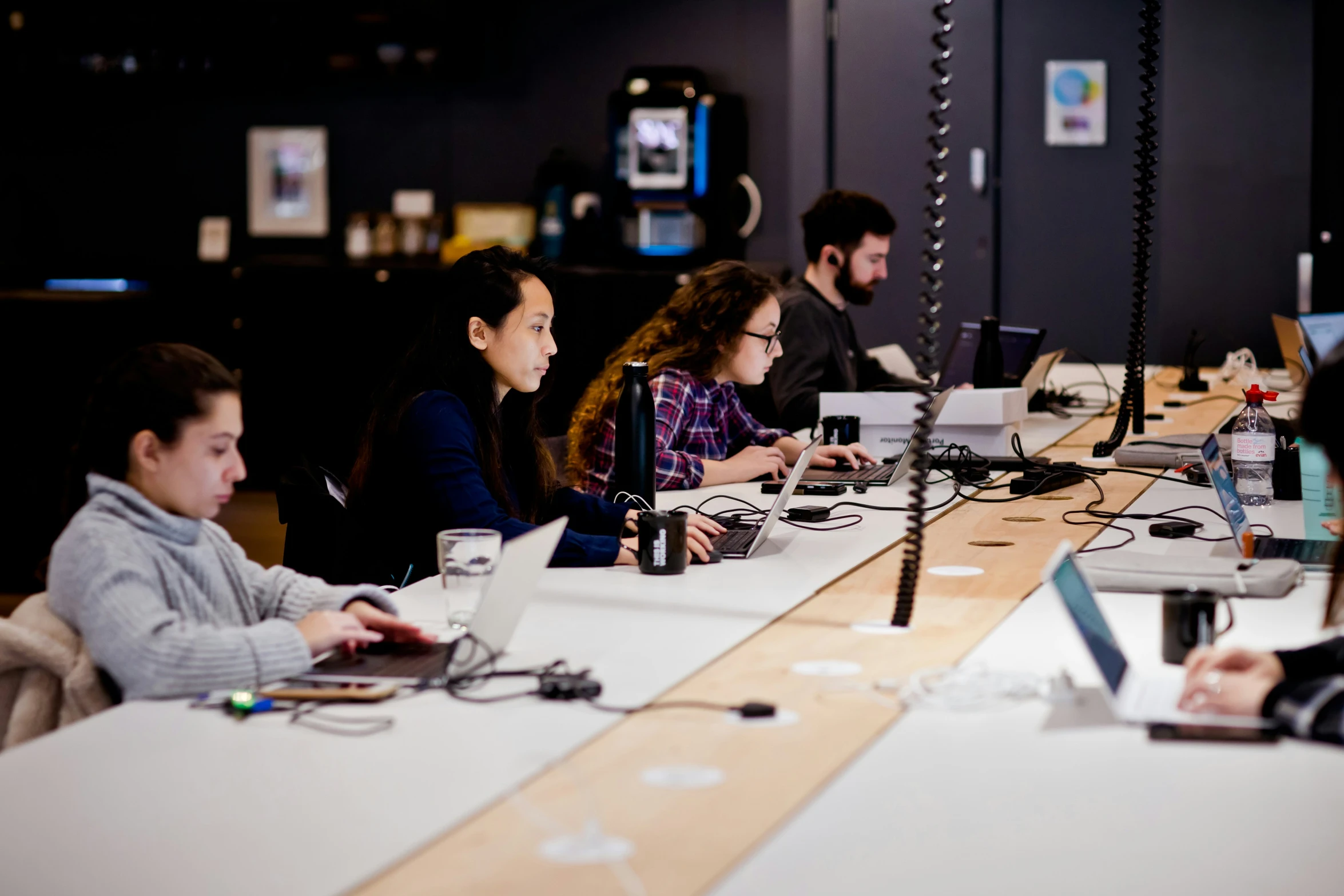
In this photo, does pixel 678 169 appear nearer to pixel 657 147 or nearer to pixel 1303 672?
pixel 657 147

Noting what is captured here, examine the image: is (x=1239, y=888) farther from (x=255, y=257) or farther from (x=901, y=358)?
(x=255, y=257)

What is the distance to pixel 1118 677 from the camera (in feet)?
4.39

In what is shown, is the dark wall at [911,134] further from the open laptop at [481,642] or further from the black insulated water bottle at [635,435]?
the open laptop at [481,642]

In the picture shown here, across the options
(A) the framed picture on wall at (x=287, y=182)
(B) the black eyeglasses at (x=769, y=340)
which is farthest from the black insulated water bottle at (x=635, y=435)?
(A) the framed picture on wall at (x=287, y=182)

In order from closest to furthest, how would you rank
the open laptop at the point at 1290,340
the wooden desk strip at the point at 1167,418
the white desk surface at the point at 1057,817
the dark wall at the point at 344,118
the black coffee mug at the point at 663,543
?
1. the white desk surface at the point at 1057,817
2. the black coffee mug at the point at 663,543
3. the wooden desk strip at the point at 1167,418
4. the open laptop at the point at 1290,340
5. the dark wall at the point at 344,118

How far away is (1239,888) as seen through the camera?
3.22 ft

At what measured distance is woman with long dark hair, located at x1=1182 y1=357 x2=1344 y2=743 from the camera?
124cm

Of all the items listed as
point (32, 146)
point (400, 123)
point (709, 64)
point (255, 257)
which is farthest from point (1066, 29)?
point (32, 146)

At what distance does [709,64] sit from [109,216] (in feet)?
11.4

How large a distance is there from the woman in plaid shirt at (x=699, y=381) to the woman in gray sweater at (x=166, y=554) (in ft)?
4.23

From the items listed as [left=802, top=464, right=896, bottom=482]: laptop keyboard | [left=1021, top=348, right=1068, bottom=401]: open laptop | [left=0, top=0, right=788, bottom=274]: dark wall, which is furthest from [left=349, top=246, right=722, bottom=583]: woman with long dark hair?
[left=0, top=0, right=788, bottom=274]: dark wall

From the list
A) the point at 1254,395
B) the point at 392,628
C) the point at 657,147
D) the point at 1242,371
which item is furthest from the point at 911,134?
the point at 392,628

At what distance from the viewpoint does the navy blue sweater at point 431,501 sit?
2.12 metres

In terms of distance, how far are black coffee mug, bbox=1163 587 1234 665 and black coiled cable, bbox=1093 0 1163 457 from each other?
5.33 ft
